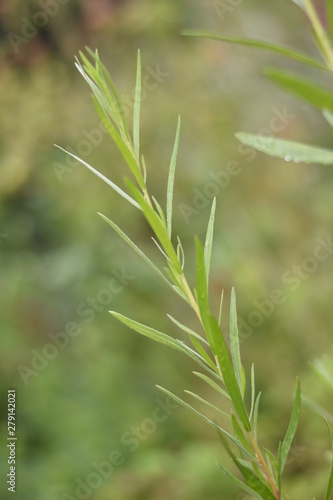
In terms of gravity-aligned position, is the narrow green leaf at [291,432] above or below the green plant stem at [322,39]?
below

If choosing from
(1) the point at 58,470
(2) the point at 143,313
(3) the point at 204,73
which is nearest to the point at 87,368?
(2) the point at 143,313

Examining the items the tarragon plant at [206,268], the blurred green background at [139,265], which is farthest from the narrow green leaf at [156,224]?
the blurred green background at [139,265]

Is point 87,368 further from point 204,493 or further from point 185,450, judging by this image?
point 204,493

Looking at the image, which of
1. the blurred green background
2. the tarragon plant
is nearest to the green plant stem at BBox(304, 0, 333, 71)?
the tarragon plant

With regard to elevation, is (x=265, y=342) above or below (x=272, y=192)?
below

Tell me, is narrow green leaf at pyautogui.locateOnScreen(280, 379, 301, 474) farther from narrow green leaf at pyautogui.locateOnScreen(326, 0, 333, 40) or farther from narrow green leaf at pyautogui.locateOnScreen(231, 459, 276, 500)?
narrow green leaf at pyautogui.locateOnScreen(326, 0, 333, 40)

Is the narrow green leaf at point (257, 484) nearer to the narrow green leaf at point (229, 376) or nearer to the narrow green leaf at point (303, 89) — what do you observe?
the narrow green leaf at point (229, 376)
